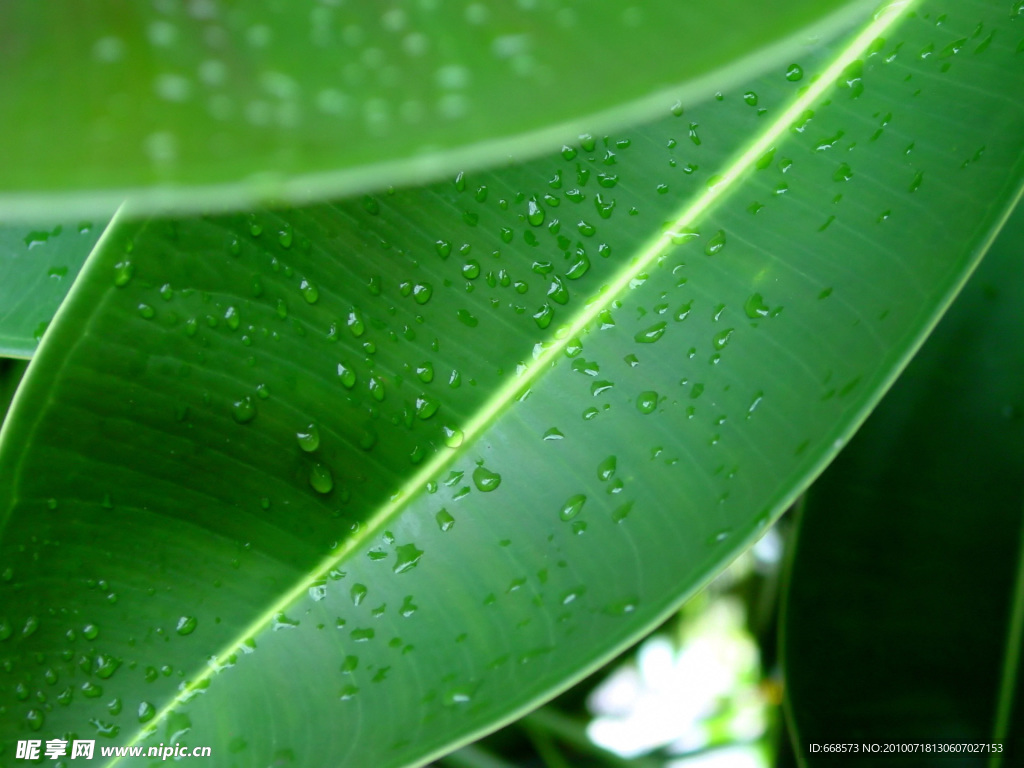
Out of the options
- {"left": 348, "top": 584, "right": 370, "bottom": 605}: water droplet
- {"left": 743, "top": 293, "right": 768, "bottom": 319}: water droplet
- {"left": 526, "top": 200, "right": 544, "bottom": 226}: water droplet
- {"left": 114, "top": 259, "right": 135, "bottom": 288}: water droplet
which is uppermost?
{"left": 526, "top": 200, "right": 544, "bottom": 226}: water droplet

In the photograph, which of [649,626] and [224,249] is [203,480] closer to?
[224,249]

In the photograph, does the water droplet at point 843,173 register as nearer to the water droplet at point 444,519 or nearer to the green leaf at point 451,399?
the green leaf at point 451,399

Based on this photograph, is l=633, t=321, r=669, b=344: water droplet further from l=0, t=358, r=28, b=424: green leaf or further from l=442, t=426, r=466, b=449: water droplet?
l=0, t=358, r=28, b=424: green leaf

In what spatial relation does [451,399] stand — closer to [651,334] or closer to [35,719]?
[651,334]

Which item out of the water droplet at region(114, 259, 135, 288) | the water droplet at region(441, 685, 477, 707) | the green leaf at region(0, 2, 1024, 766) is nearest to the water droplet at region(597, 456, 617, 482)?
the green leaf at region(0, 2, 1024, 766)

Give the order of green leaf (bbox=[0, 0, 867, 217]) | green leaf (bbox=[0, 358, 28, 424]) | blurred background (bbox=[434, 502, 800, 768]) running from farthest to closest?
1. blurred background (bbox=[434, 502, 800, 768])
2. green leaf (bbox=[0, 358, 28, 424])
3. green leaf (bbox=[0, 0, 867, 217])

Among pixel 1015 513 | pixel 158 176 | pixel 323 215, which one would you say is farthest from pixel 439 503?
pixel 1015 513

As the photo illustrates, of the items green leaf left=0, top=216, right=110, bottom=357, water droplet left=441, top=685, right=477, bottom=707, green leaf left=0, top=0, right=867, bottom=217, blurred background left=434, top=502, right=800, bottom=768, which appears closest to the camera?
green leaf left=0, top=0, right=867, bottom=217
